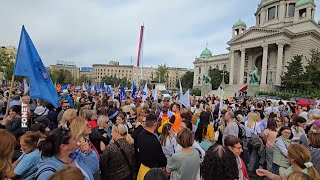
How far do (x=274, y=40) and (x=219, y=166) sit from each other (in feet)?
173

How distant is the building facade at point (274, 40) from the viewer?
4884cm

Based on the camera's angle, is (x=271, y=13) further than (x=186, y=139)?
Yes

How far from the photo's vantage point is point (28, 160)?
9.65ft

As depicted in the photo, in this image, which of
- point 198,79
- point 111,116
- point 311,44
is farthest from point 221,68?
Result: point 111,116

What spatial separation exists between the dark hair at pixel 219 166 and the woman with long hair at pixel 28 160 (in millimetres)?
1984

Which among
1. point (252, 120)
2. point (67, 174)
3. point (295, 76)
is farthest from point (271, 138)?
point (295, 76)

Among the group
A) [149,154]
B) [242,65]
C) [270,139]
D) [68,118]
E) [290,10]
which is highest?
[290,10]

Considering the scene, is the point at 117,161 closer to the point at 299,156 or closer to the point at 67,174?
the point at 67,174

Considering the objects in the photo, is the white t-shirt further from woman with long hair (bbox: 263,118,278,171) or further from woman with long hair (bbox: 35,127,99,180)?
woman with long hair (bbox: 35,127,99,180)

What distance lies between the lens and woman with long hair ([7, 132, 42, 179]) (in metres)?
2.84

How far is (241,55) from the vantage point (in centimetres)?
5659

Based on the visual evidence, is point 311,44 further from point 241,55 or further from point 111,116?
point 111,116

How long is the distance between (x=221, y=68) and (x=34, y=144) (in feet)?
249

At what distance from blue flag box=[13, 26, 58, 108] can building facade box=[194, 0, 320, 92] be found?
158ft
